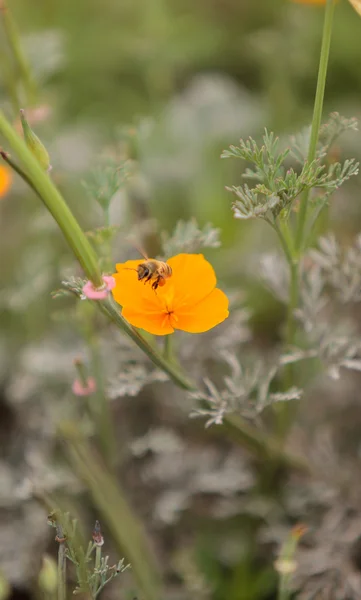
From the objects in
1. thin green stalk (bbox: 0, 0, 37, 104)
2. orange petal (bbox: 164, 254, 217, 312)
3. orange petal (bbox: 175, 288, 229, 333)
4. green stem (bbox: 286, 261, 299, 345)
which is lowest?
green stem (bbox: 286, 261, 299, 345)

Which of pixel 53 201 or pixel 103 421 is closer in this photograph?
pixel 53 201

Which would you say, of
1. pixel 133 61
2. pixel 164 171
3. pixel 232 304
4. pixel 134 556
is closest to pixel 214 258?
pixel 164 171

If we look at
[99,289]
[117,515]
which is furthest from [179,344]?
[99,289]

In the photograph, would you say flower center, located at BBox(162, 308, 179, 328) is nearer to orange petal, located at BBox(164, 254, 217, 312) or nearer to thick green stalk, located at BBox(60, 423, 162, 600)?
orange petal, located at BBox(164, 254, 217, 312)

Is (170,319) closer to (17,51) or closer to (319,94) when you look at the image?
(319,94)

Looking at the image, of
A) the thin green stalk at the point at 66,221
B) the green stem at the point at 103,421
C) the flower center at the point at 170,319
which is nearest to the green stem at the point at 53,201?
the thin green stalk at the point at 66,221

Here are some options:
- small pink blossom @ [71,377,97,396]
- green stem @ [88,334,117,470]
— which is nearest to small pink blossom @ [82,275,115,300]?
small pink blossom @ [71,377,97,396]

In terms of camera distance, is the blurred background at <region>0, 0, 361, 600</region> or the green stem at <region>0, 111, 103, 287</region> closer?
the green stem at <region>0, 111, 103, 287</region>
